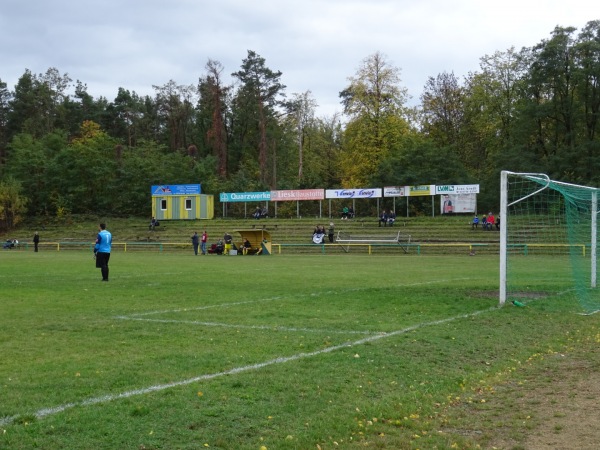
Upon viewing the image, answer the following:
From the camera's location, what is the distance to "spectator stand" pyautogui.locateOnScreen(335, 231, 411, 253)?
44.6 metres

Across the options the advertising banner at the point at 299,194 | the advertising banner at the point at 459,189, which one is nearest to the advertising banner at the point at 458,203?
the advertising banner at the point at 459,189

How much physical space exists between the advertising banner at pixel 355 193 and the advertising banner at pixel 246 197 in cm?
573

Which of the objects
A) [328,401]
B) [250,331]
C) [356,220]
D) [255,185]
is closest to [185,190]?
[255,185]

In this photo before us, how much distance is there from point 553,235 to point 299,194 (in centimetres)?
3104

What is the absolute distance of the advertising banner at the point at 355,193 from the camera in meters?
54.2

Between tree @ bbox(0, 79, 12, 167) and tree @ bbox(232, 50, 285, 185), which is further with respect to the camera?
tree @ bbox(0, 79, 12, 167)

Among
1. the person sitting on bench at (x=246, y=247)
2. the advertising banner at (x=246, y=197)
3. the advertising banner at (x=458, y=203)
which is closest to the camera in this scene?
the person sitting on bench at (x=246, y=247)

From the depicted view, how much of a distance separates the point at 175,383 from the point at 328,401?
1.68 m

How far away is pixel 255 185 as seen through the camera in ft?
226

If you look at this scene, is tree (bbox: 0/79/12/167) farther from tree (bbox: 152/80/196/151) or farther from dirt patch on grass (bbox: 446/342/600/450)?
dirt patch on grass (bbox: 446/342/600/450)

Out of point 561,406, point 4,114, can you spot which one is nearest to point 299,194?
point 561,406

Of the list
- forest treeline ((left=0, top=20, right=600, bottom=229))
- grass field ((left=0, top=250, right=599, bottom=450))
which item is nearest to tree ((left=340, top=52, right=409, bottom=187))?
forest treeline ((left=0, top=20, right=600, bottom=229))

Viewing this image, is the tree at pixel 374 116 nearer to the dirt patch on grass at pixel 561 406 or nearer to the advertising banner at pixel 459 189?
the advertising banner at pixel 459 189

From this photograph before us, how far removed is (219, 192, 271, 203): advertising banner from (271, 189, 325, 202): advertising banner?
715 mm
